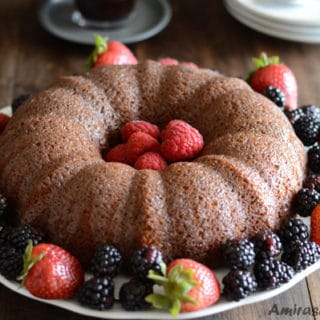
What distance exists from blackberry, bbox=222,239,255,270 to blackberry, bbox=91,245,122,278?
32 cm

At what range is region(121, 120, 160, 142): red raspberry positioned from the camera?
2457 mm

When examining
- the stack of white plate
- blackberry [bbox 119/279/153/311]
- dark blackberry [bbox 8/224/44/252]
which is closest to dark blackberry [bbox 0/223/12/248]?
dark blackberry [bbox 8/224/44/252]

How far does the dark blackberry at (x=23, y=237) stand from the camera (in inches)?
81.1

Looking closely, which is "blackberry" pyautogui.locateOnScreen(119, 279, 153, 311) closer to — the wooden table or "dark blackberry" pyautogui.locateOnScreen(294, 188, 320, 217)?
"dark blackberry" pyautogui.locateOnScreen(294, 188, 320, 217)

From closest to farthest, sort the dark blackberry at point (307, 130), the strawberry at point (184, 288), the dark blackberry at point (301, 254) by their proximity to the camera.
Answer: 1. the strawberry at point (184, 288)
2. the dark blackberry at point (301, 254)
3. the dark blackberry at point (307, 130)

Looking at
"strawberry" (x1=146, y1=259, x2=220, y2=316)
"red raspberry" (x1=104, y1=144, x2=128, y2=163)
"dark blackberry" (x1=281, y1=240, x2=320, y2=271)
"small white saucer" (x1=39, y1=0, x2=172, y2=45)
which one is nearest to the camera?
"strawberry" (x1=146, y1=259, x2=220, y2=316)

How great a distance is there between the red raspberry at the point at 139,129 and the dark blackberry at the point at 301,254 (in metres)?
0.65

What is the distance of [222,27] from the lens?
396cm

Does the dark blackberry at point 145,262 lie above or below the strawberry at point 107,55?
above

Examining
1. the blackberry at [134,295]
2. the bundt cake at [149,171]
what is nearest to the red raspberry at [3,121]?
the bundt cake at [149,171]

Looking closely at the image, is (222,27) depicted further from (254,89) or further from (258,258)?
(258,258)

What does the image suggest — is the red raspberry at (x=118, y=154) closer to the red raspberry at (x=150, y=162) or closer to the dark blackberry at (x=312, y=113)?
the red raspberry at (x=150, y=162)

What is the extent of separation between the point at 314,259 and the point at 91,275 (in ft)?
2.25

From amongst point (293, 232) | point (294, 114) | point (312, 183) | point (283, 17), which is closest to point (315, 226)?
point (293, 232)
